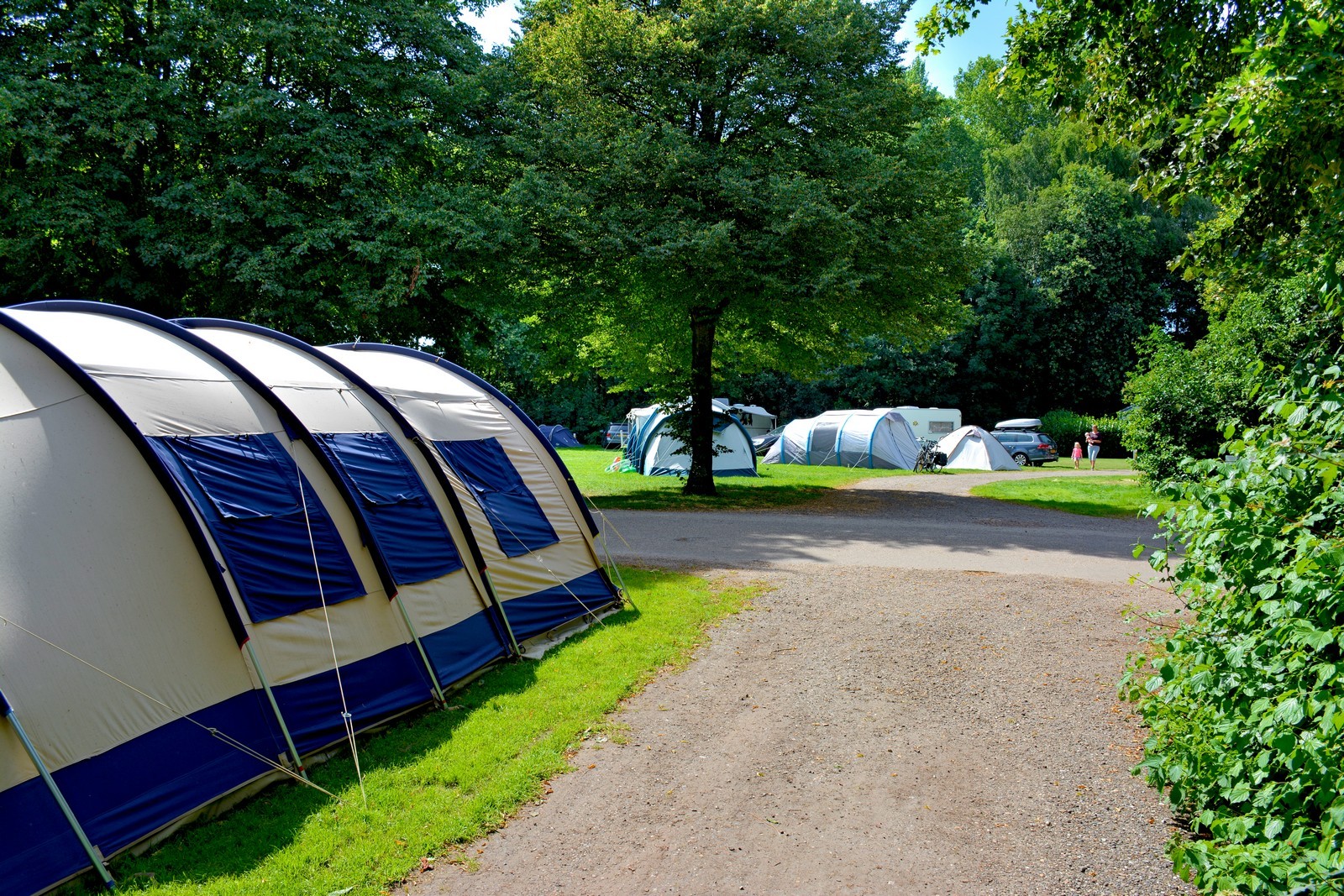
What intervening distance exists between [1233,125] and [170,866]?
7.04 m

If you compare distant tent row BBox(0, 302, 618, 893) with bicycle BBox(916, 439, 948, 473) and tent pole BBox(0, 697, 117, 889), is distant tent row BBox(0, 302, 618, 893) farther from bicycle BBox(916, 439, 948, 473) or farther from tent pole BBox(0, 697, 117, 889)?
bicycle BBox(916, 439, 948, 473)

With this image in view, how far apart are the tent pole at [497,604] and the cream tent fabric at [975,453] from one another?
24.0m

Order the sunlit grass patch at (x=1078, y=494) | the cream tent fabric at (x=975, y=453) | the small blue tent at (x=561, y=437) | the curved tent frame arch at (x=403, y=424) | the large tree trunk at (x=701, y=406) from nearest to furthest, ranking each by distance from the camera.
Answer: the curved tent frame arch at (x=403, y=424), the sunlit grass patch at (x=1078, y=494), the large tree trunk at (x=701, y=406), the cream tent fabric at (x=975, y=453), the small blue tent at (x=561, y=437)

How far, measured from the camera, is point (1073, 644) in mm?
7238

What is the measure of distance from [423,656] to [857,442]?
23.8 metres

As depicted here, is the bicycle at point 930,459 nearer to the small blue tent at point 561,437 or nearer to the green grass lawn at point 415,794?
the green grass lawn at point 415,794

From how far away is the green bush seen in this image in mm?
36750

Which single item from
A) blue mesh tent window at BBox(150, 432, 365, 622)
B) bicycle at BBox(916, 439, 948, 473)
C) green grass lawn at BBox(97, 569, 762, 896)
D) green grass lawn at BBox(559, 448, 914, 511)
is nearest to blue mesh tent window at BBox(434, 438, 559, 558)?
green grass lawn at BBox(97, 569, 762, 896)

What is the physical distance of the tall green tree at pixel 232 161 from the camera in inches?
539

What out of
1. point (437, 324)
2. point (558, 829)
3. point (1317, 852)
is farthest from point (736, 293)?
point (1317, 852)

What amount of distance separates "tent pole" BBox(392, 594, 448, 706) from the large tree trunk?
39.3 ft

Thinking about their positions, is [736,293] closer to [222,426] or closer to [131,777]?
[222,426]

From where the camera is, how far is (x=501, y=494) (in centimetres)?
773

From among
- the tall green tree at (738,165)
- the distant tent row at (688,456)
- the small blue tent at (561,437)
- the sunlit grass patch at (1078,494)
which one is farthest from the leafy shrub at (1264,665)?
the small blue tent at (561,437)
